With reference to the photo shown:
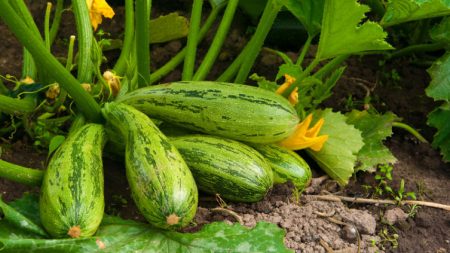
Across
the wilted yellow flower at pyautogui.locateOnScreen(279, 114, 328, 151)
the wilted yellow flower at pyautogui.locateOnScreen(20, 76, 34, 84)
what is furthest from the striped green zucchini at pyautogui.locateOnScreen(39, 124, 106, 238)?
the wilted yellow flower at pyautogui.locateOnScreen(279, 114, 328, 151)

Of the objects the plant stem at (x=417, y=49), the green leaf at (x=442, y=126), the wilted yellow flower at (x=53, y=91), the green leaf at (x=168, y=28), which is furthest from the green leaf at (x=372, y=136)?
the wilted yellow flower at (x=53, y=91)

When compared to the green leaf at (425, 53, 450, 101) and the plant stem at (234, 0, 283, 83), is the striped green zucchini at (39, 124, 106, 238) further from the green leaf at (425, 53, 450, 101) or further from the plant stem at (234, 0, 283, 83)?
the green leaf at (425, 53, 450, 101)

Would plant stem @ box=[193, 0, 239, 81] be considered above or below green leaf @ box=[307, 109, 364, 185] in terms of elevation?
above

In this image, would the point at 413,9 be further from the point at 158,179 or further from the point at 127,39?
the point at 127,39

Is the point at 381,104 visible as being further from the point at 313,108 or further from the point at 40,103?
the point at 40,103

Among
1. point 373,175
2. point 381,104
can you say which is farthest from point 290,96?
point 381,104

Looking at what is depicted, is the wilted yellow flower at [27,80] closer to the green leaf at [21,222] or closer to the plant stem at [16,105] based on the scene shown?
the plant stem at [16,105]
